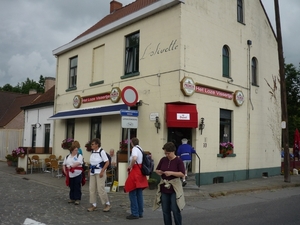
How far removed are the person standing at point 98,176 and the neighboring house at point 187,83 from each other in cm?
231

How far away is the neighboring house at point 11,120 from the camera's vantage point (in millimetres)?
23527

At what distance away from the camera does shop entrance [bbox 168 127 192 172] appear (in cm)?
1318

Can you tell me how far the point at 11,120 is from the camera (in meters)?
28.3

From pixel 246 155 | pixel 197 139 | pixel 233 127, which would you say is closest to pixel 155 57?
pixel 197 139

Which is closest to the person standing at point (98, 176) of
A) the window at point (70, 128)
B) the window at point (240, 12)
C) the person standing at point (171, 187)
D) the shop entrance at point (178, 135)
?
the person standing at point (171, 187)

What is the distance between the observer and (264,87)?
17062 mm

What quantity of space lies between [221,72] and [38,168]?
10.5 m

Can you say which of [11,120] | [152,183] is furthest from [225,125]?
[11,120]

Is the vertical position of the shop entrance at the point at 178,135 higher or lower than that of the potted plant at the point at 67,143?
higher

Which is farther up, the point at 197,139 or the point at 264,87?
the point at 264,87

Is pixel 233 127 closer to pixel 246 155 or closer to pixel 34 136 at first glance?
pixel 246 155

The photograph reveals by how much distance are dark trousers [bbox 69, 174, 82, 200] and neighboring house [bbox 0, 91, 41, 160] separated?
15.0m

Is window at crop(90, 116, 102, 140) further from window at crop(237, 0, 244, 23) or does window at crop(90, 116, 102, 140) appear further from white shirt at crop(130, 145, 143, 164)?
white shirt at crop(130, 145, 143, 164)

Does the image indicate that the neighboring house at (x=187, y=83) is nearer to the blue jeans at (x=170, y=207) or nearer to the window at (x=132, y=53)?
the window at (x=132, y=53)
